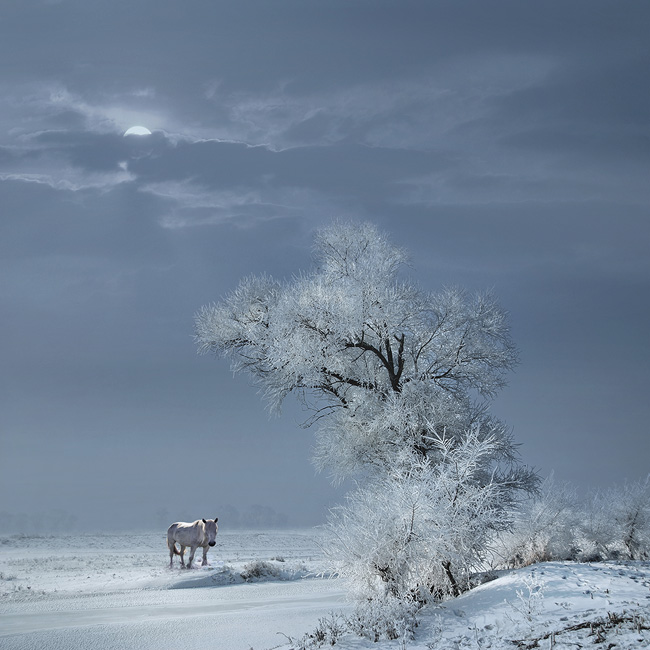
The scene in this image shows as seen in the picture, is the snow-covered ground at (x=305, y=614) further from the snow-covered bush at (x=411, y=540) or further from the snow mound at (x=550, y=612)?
the snow-covered bush at (x=411, y=540)

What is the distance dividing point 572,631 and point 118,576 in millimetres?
17948

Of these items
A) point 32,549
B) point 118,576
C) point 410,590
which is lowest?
point 32,549

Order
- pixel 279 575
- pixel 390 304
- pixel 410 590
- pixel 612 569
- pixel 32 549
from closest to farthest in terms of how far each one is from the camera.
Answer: pixel 410 590 → pixel 612 569 → pixel 390 304 → pixel 279 575 → pixel 32 549

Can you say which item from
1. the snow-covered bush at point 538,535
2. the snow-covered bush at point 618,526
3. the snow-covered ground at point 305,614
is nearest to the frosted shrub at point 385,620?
the snow-covered ground at point 305,614

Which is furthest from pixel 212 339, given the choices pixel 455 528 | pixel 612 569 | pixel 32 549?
pixel 32 549

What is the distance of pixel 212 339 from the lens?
64.6 ft

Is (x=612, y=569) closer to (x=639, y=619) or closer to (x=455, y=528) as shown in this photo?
(x=455, y=528)

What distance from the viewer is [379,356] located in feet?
55.7

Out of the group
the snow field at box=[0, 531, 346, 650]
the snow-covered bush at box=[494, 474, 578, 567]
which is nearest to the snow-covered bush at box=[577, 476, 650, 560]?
the snow-covered bush at box=[494, 474, 578, 567]

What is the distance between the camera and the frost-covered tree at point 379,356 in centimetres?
1562

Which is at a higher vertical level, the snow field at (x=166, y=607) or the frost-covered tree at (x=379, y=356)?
the frost-covered tree at (x=379, y=356)

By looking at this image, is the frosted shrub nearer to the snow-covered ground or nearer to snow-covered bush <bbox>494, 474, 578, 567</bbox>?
the snow-covered ground

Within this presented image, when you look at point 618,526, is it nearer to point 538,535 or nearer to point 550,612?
point 538,535

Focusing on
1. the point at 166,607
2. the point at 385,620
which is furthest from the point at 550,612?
the point at 166,607
